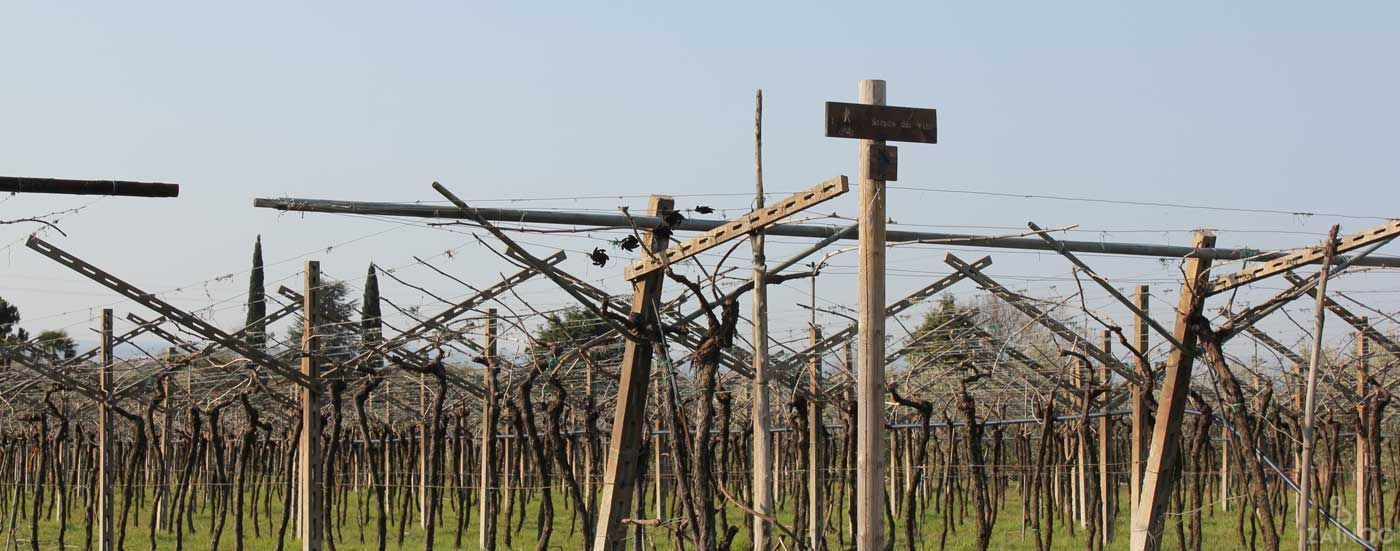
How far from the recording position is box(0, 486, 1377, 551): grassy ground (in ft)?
61.8

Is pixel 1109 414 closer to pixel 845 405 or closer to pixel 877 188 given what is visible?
pixel 845 405

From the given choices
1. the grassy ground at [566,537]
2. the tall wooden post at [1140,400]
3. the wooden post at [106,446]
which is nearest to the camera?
the tall wooden post at [1140,400]

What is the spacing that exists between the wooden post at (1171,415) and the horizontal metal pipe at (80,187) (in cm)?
755

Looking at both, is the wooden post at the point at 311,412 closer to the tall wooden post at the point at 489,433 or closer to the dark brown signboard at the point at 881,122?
the tall wooden post at the point at 489,433

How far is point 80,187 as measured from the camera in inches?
257

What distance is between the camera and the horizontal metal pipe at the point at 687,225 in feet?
28.8

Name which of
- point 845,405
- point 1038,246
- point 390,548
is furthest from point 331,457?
point 1038,246

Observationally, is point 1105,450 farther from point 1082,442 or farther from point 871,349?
point 871,349

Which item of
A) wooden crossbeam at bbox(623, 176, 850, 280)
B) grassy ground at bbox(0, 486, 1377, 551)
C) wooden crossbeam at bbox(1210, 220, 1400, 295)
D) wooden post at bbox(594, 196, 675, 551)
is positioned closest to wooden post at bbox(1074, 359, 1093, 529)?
grassy ground at bbox(0, 486, 1377, 551)

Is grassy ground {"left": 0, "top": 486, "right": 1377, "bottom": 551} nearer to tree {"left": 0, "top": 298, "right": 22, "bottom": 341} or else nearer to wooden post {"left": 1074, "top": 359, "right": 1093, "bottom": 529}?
wooden post {"left": 1074, "top": 359, "right": 1093, "bottom": 529}

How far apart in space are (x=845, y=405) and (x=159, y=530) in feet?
38.5

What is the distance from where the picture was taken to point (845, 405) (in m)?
18.0

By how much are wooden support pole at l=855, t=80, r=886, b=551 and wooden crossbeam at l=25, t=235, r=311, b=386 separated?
Answer: 6795 millimetres

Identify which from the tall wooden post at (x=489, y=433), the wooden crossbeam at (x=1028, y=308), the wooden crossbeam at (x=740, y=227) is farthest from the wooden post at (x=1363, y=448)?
the wooden crossbeam at (x=740, y=227)
